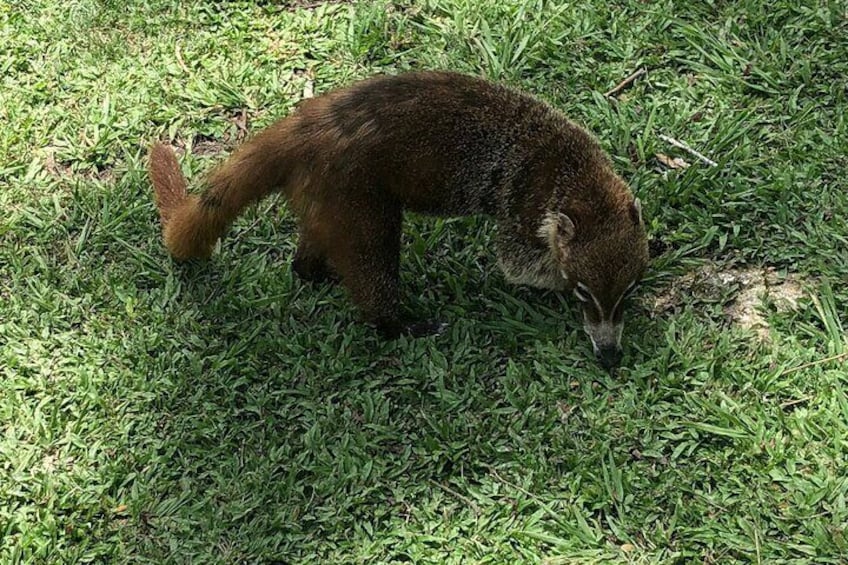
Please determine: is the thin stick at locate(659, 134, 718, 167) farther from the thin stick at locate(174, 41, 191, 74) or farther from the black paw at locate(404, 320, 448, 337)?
the thin stick at locate(174, 41, 191, 74)

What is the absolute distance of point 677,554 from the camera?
370cm

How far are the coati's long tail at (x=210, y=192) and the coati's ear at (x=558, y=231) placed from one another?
3.94 feet

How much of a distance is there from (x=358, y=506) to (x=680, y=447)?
1.36m

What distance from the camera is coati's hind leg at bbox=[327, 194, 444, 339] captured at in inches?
166

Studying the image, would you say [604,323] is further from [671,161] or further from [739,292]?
[671,161]

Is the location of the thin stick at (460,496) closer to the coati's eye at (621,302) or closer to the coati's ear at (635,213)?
the coati's eye at (621,302)

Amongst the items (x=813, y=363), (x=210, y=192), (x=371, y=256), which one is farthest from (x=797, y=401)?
(x=210, y=192)

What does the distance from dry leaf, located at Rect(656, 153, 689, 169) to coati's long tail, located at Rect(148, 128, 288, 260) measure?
2.05 m

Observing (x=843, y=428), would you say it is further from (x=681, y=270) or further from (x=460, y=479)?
(x=460, y=479)

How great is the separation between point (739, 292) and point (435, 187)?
59.5 inches

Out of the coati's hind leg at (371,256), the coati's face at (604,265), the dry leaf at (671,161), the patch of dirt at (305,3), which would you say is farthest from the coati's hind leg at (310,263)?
the patch of dirt at (305,3)

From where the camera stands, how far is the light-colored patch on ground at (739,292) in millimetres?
4418

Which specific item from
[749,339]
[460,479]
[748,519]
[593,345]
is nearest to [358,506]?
[460,479]

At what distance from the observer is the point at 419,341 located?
4.54 metres
